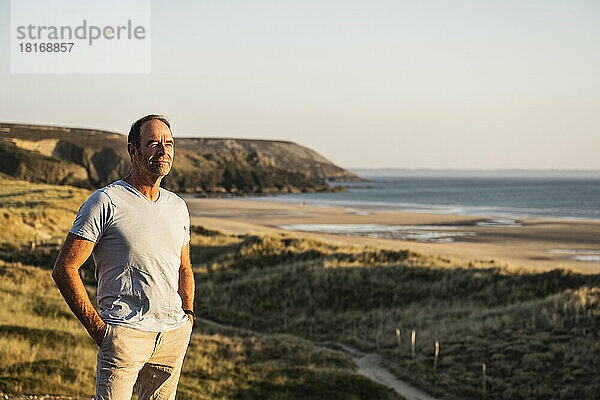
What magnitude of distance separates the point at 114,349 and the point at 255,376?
15.2 metres

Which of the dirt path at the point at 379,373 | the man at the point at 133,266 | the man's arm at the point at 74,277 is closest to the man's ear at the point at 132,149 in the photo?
the man at the point at 133,266

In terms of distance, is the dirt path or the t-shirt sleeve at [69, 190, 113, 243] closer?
the t-shirt sleeve at [69, 190, 113, 243]

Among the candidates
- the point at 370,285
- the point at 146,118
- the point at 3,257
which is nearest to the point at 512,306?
the point at 370,285

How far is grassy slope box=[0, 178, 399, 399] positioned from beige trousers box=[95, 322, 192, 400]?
294 inches

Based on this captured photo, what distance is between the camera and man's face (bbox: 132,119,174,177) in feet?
13.6

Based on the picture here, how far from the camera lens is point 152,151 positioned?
4156 millimetres

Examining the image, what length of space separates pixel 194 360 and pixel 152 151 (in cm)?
1638

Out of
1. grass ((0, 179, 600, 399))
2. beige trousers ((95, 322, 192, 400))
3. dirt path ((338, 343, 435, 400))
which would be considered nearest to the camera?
beige trousers ((95, 322, 192, 400))

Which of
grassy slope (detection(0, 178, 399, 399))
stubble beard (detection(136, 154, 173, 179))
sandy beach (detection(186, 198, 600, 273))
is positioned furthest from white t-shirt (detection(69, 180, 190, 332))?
sandy beach (detection(186, 198, 600, 273))

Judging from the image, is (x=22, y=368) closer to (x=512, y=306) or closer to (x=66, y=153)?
(x=512, y=306)

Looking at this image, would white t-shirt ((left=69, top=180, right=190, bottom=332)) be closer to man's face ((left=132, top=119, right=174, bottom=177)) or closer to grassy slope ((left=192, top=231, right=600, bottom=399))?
man's face ((left=132, top=119, right=174, bottom=177))

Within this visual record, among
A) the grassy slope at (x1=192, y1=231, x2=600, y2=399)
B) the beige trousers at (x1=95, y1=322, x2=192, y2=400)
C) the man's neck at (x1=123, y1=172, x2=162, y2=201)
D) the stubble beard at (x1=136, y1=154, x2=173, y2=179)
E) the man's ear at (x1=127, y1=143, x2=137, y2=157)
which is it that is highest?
the man's ear at (x1=127, y1=143, x2=137, y2=157)

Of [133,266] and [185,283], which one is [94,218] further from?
[185,283]

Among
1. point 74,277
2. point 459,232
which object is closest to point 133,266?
point 74,277
